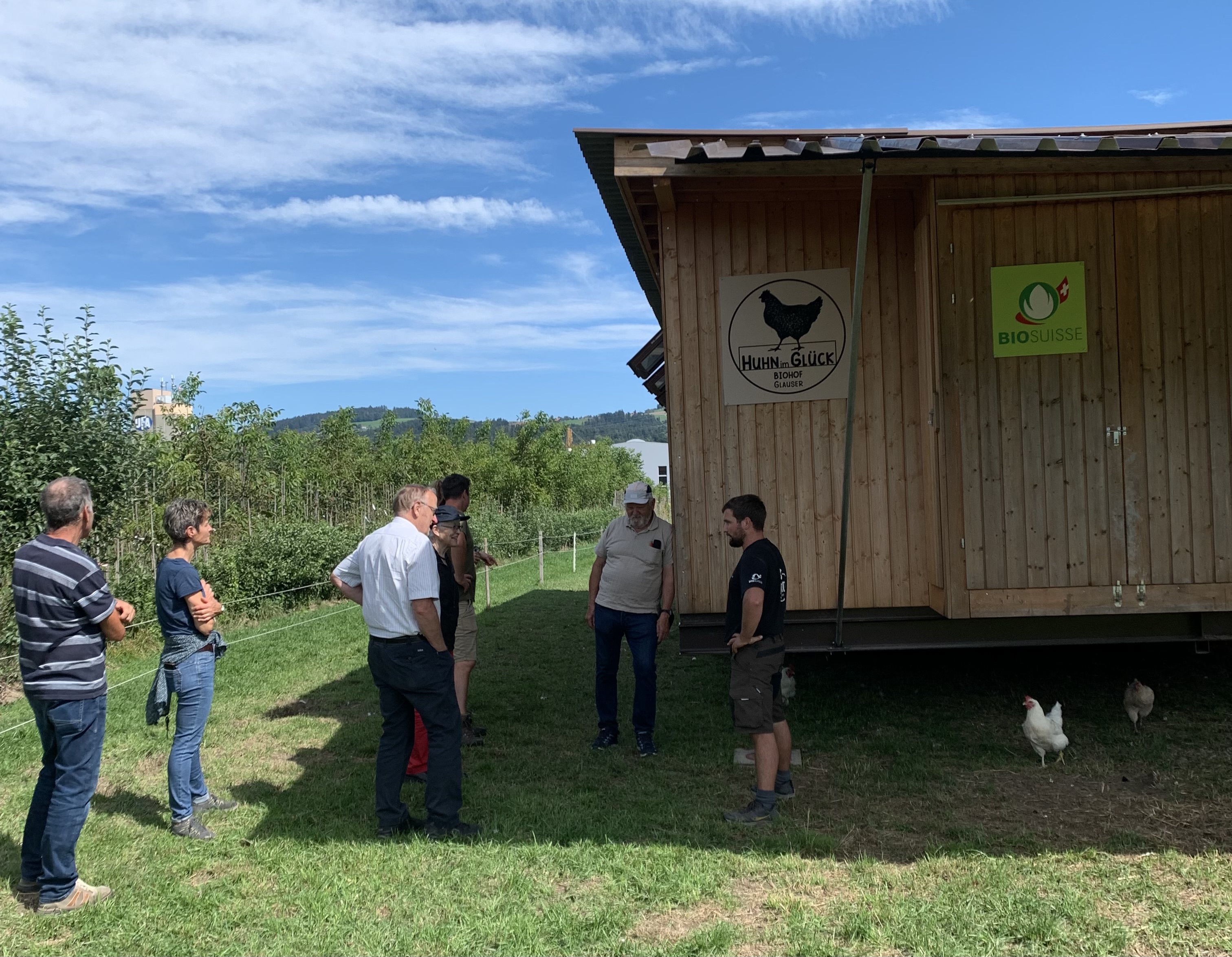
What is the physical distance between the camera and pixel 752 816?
476 cm

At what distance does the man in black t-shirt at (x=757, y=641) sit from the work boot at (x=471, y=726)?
235cm

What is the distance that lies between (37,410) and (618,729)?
6.78 meters

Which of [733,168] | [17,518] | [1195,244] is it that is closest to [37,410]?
[17,518]

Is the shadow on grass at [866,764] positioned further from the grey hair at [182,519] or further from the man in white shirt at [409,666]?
the grey hair at [182,519]

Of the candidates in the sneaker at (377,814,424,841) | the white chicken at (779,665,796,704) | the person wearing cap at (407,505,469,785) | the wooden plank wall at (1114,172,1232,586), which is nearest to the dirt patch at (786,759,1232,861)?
the wooden plank wall at (1114,172,1232,586)

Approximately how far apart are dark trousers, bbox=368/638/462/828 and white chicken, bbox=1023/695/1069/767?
3323 mm

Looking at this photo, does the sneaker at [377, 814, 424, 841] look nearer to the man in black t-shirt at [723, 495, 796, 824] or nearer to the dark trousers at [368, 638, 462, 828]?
the dark trousers at [368, 638, 462, 828]

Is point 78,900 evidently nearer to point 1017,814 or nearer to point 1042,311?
point 1017,814

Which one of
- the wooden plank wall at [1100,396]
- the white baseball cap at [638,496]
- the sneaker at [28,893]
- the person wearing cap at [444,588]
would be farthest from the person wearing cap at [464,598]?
the wooden plank wall at [1100,396]

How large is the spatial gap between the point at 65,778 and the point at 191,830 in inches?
38.5

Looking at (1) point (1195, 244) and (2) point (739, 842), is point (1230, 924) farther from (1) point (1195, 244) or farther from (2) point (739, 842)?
(1) point (1195, 244)

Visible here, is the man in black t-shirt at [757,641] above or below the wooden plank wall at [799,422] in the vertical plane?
below

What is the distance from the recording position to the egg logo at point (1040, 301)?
5441 millimetres

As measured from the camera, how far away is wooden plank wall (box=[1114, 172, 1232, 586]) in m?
5.39
